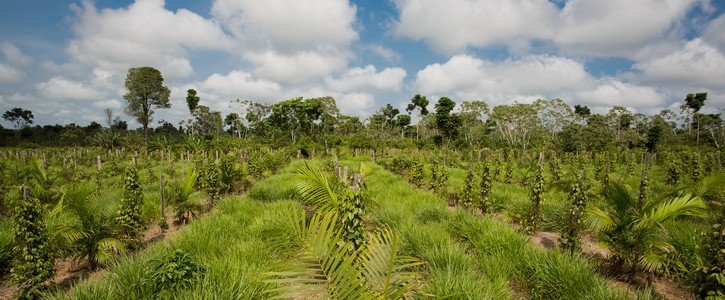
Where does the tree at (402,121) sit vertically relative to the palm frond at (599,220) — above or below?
above

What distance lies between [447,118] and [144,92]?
3940 centimetres

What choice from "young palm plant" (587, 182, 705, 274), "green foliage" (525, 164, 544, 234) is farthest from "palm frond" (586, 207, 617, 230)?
"green foliage" (525, 164, 544, 234)

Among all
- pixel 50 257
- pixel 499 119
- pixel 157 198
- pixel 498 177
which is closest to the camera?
pixel 50 257

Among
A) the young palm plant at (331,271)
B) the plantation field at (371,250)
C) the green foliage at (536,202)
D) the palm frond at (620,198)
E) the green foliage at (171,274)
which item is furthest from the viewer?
the green foliage at (536,202)

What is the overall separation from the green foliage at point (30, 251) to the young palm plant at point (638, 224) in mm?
7364

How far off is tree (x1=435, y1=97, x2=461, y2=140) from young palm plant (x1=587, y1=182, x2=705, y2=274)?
123 feet

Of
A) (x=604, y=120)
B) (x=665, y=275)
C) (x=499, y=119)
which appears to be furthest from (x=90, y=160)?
(x=604, y=120)

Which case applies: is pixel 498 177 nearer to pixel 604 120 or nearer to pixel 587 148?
pixel 587 148

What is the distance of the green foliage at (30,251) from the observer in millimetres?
3865

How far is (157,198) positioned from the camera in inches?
343

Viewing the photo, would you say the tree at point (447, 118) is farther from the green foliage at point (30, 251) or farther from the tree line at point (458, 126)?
the green foliage at point (30, 251)

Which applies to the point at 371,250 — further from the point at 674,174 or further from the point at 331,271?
the point at 674,174

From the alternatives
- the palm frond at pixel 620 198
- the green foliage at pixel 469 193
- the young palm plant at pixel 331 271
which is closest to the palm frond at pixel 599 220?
the palm frond at pixel 620 198

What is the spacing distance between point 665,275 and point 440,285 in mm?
3753
